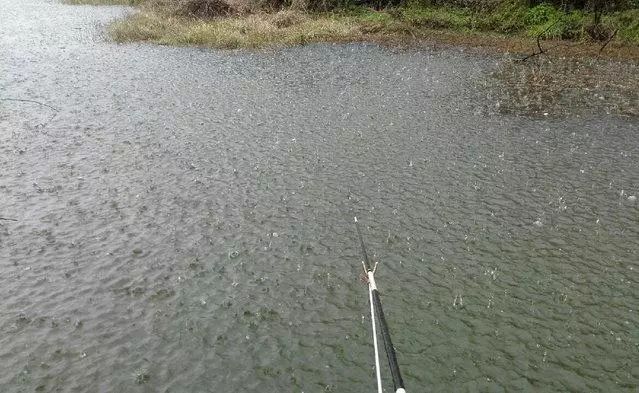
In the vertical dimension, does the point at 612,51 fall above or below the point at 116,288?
above

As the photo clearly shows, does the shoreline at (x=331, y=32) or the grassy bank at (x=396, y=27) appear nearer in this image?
the shoreline at (x=331, y=32)

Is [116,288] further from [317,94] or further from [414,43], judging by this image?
[414,43]

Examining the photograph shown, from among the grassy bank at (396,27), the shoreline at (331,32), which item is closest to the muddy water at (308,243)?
the shoreline at (331,32)

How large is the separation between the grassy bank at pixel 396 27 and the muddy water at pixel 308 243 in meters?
11.9

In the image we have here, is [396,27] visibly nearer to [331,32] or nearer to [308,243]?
[331,32]

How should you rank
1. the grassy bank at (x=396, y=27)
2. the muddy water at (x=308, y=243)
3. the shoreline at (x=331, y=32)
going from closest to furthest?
the muddy water at (x=308, y=243), the shoreline at (x=331, y=32), the grassy bank at (x=396, y=27)

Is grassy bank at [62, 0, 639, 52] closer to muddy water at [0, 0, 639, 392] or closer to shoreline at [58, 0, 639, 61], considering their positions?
shoreline at [58, 0, 639, 61]

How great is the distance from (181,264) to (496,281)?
618 centimetres

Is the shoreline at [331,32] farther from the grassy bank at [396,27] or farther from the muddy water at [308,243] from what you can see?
the muddy water at [308,243]

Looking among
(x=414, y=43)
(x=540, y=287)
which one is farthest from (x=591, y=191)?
(x=414, y=43)

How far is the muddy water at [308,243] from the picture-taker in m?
7.98

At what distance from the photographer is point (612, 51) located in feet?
89.4

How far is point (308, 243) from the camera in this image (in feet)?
36.6

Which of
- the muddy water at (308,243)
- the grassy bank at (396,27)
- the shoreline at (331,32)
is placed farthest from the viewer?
the grassy bank at (396,27)
